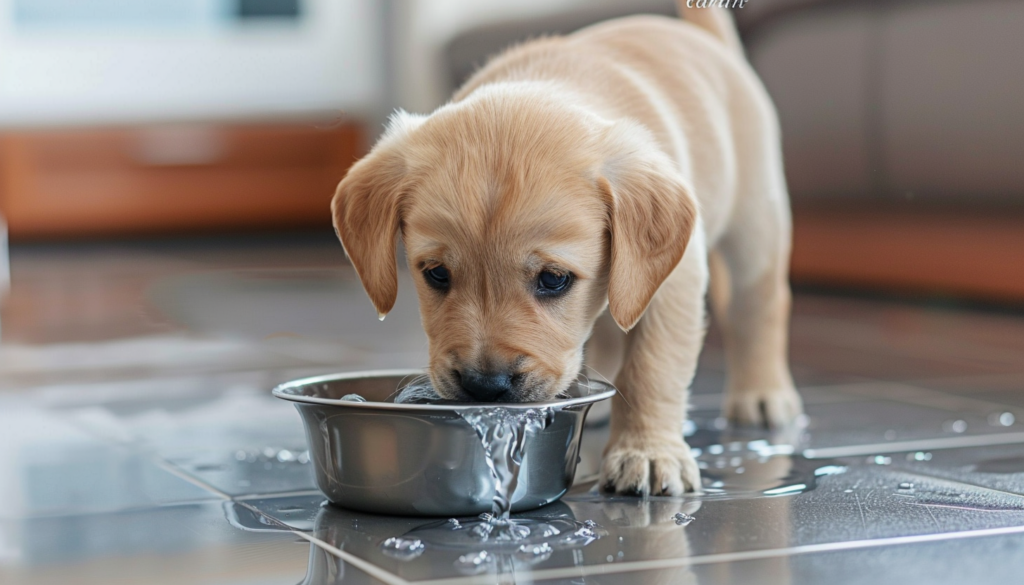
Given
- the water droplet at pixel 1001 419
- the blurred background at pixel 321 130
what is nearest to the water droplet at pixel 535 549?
the water droplet at pixel 1001 419

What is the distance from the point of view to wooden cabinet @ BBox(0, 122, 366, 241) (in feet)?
28.0

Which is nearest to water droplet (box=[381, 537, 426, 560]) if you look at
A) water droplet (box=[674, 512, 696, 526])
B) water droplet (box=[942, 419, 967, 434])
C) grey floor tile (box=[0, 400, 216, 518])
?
water droplet (box=[674, 512, 696, 526])

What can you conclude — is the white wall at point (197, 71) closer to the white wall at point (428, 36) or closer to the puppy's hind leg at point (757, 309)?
the white wall at point (428, 36)

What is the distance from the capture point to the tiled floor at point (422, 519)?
1.67 meters

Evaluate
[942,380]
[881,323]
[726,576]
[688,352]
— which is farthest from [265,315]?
[726,576]

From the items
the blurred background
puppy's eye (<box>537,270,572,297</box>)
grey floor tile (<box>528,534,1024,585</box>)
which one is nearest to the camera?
grey floor tile (<box>528,534,1024,585</box>)

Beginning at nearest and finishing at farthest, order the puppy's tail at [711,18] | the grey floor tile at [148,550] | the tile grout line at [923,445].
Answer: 1. the grey floor tile at [148,550]
2. the tile grout line at [923,445]
3. the puppy's tail at [711,18]

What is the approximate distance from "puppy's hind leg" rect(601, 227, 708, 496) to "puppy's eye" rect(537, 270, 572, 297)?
268 millimetres

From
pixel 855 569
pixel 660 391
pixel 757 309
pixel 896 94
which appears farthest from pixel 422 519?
pixel 896 94

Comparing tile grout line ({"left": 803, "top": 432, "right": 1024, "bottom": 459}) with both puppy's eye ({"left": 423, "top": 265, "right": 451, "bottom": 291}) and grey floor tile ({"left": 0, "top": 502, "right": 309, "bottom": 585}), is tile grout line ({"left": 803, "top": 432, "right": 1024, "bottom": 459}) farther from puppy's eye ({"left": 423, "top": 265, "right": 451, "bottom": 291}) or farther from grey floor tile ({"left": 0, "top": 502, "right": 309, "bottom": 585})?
grey floor tile ({"left": 0, "top": 502, "right": 309, "bottom": 585})

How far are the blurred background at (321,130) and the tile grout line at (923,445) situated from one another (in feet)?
6.05

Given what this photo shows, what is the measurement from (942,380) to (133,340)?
8.96ft

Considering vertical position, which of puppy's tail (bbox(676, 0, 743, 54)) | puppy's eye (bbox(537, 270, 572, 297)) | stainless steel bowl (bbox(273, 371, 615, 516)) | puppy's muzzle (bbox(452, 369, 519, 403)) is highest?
puppy's tail (bbox(676, 0, 743, 54))

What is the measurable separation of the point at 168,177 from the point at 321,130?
4.23ft
